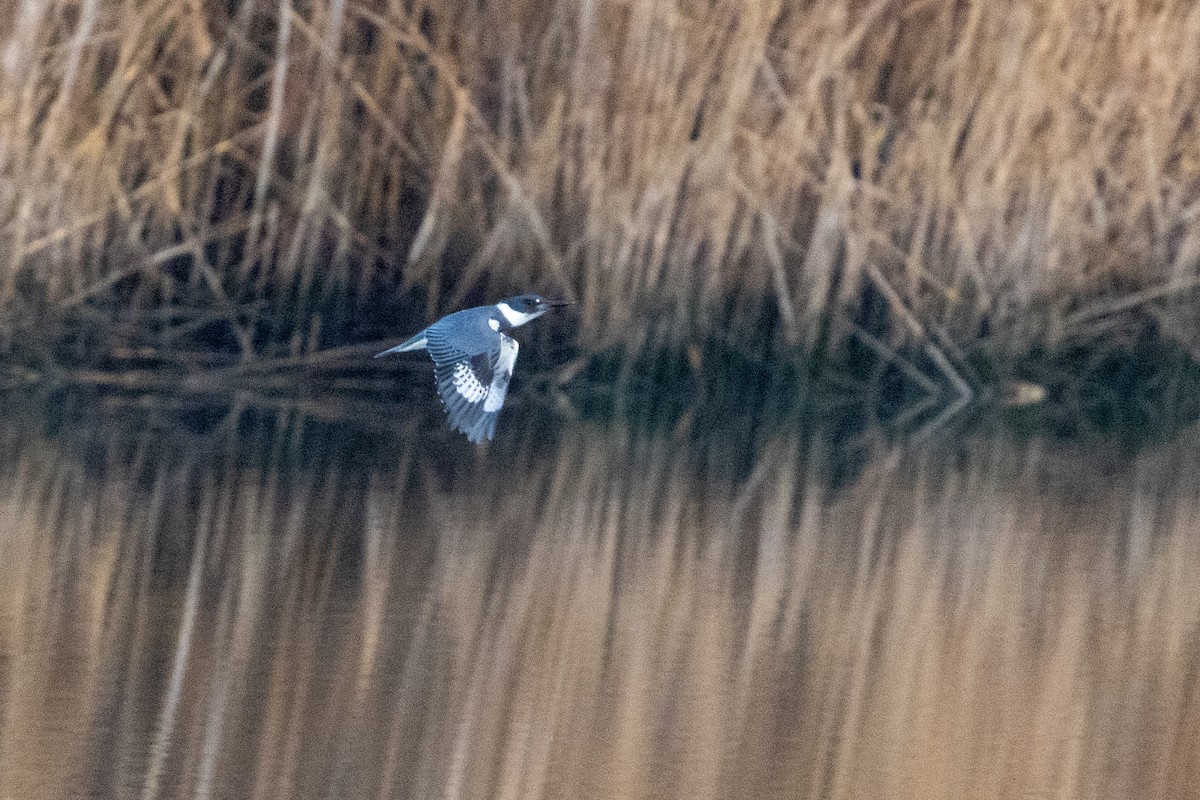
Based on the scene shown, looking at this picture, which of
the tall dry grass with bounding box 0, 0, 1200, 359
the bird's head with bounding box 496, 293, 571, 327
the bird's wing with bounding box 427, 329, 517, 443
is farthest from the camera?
the tall dry grass with bounding box 0, 0, 1200, 359

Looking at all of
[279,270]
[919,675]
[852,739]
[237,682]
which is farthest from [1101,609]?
[279,270]

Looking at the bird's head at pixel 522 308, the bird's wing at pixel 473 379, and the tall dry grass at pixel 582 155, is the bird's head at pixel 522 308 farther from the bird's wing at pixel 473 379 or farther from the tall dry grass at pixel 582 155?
the tall dry grass at pixel 582 155

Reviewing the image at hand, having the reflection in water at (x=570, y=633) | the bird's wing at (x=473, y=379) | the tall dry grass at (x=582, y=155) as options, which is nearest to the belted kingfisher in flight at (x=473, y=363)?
the bird's wing at (x=473, y=379)

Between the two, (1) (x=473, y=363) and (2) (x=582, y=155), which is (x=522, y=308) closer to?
(1) (x=473, y=363)

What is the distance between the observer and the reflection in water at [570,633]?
329 cm

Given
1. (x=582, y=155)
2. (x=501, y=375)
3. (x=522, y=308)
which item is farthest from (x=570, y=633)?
(x=582, y=155)

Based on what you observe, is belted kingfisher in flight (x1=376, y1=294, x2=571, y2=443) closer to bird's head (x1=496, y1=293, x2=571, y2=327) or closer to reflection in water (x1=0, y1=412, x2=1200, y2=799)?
bird's head (x1=496, y1=293, x2=571, y2=327)

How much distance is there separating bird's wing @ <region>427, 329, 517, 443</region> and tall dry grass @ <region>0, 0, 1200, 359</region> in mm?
2560

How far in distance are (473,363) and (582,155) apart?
116 inches

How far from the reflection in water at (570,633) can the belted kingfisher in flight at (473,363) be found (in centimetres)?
41

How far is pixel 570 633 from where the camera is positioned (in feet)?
13.8

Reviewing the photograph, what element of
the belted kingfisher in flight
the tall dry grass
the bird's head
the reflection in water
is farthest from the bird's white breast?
the tall dry grass

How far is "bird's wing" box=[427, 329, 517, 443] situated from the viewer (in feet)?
13.5

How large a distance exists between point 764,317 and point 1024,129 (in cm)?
115
